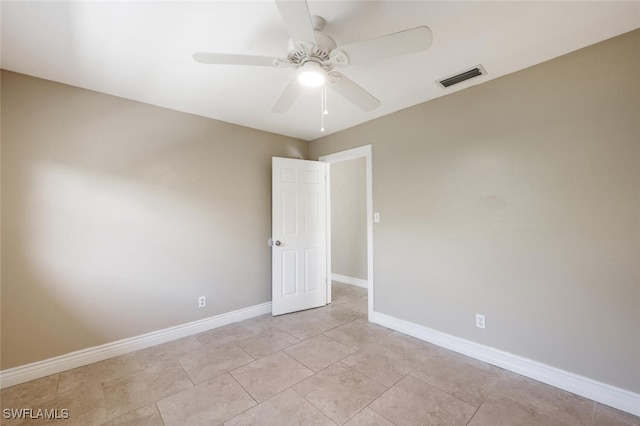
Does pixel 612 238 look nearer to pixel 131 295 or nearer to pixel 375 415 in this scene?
pixel 375 415

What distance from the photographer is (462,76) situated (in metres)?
2.27

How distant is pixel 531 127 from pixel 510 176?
1.33 feet

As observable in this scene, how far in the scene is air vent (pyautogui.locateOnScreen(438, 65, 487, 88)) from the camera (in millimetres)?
2175

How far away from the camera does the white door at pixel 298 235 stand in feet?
11.6

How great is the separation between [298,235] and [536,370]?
2731mm

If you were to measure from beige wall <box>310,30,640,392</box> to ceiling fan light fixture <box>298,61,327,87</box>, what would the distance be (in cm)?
159

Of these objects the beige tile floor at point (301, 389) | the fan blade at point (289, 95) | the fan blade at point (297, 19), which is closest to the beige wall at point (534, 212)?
the beige tile floor at point (301, 389)

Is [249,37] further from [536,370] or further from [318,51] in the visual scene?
[536,370]

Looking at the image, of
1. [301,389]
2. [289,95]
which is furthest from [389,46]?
[301,389]

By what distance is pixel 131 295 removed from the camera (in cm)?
261
